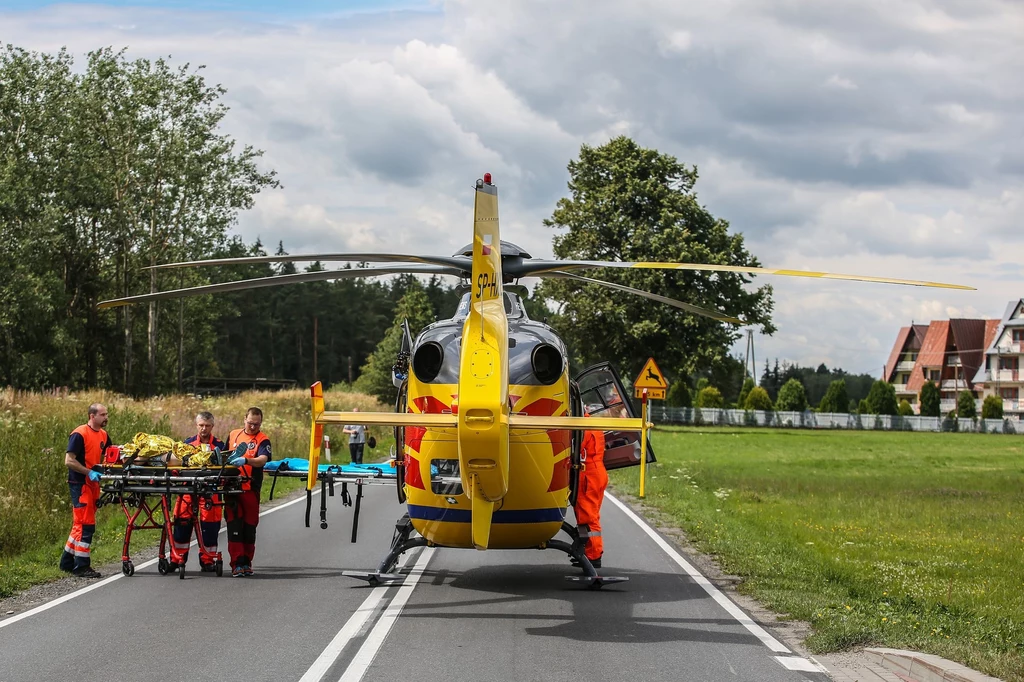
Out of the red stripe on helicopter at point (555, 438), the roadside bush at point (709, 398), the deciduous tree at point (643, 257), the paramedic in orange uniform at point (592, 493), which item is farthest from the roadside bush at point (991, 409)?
the red stripe on helicopter at point (555, 438)

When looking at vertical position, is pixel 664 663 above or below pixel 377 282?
below

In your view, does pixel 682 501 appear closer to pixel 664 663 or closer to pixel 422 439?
pixel 422 439

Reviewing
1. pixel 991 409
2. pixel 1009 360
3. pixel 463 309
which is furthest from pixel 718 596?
pixel 1009 360

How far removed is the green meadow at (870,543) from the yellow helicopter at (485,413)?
101 inches

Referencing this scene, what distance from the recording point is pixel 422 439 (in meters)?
10.4

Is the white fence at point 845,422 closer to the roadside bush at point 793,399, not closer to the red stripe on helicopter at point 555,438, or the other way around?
the roadside bush at point 793,399

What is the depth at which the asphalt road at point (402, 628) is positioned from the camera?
776 cm

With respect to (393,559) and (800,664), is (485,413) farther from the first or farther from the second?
(393,559)

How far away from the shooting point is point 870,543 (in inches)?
625

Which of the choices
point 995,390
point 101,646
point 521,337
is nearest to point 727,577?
point 521,337

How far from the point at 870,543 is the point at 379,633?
9.59 m

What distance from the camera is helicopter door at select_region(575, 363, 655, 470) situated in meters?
13.4

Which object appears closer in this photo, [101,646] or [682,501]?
[101,646]

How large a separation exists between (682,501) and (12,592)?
46.7 ft
